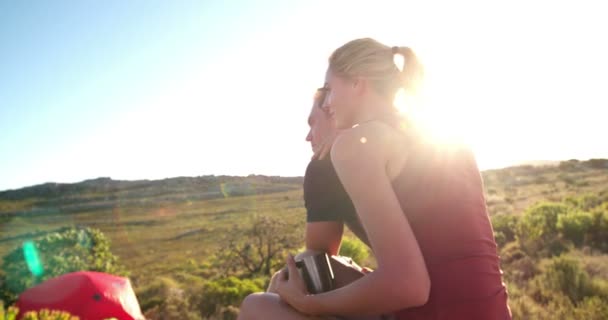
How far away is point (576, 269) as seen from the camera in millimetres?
8078

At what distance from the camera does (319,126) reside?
2.69m

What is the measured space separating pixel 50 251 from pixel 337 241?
45.1 feet

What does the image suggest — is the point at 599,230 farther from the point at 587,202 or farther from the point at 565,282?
the point at 587,202

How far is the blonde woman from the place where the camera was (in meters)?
1.38

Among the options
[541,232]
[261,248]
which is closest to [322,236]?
[541,232]

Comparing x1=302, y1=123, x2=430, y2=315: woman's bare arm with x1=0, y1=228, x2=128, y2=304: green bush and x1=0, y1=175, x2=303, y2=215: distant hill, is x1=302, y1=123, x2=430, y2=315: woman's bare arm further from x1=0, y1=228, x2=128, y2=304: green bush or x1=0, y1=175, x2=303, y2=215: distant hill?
x1=0, y1=175, x2=303, y2=215: distant hill

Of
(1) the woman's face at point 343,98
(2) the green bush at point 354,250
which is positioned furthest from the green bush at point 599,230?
(1) the woman's face at point 343,98

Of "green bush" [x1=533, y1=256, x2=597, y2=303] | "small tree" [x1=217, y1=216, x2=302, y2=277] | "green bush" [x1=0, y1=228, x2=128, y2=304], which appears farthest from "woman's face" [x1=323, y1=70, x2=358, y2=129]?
A: "small tree" [x1=217, y1=216, x2=302, y2=277]

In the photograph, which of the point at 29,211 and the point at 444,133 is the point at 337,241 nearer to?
the point at 444,133

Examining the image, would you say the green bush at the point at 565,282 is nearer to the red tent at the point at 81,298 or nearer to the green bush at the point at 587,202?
the red tent at the point at 81,298

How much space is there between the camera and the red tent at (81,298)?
9789 millimetres

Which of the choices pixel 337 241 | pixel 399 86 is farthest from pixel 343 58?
pixel 337 241

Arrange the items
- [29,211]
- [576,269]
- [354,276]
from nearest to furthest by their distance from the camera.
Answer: [354,276]
[576,269]
[29,211]

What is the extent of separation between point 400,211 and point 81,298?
393 inches
